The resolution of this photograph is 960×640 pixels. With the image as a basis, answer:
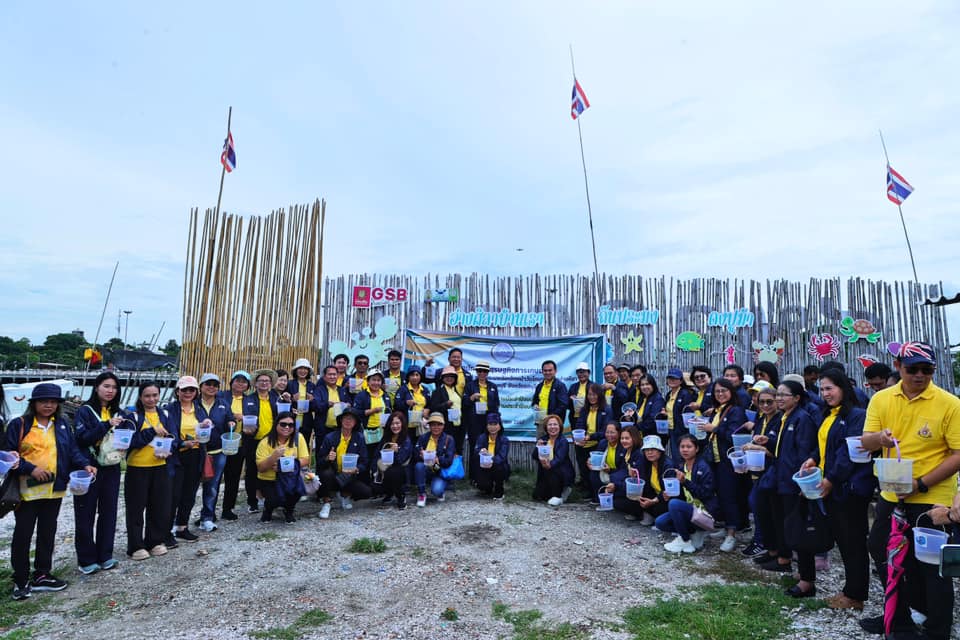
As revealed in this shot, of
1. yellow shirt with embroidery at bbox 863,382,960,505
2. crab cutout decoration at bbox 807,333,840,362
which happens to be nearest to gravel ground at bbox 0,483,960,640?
yellow shirt with embroidery at bbox 863,382,960,505

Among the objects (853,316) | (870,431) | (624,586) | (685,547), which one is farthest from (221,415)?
(853,316)

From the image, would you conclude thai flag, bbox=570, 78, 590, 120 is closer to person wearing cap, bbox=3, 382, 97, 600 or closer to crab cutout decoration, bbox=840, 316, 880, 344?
crab cutout decoration, bbox=840, 316, 880, 344

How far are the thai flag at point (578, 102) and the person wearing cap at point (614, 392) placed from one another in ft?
15.2

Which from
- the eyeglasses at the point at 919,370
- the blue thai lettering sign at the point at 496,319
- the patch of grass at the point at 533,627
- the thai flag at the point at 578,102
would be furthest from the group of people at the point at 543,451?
the thai flag at the point at 578,102

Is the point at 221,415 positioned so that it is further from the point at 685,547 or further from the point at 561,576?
the point at 685,547

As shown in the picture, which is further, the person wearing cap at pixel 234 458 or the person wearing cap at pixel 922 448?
the person wearing cap at pixel 234 458

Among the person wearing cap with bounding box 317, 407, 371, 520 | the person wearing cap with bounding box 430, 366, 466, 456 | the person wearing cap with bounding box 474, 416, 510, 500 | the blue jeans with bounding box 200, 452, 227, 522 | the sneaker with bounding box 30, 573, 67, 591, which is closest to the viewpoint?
the sneaker with bounding box 30, 573, 67, 591

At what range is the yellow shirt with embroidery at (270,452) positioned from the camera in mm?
6453

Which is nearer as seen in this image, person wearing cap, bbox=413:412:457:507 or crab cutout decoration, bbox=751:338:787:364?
person wearing cap, bbox=413:412:457:507

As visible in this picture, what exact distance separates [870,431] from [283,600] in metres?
4.13

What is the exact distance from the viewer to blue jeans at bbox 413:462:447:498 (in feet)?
24.2

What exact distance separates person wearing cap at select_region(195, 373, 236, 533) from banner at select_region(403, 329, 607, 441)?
3.34 m

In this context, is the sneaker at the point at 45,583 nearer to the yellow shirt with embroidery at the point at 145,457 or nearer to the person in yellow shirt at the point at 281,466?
the yellow shirt with embroidery at the point at 145,457

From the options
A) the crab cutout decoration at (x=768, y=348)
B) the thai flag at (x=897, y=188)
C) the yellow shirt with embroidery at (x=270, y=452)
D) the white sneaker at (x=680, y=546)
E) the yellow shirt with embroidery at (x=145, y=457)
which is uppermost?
the thai flag at (x=897, y=188)
